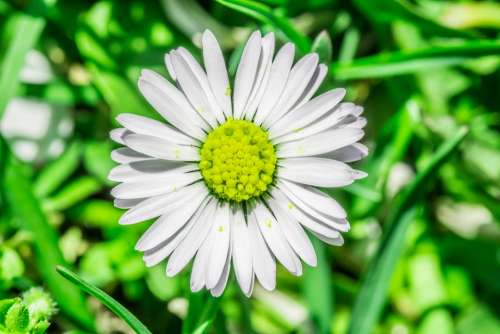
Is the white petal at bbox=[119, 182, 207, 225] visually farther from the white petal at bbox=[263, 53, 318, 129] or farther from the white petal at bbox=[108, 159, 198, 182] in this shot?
the white petal at bbox=[263, 53, 318, 129]

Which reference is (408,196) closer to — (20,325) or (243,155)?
(243,155)

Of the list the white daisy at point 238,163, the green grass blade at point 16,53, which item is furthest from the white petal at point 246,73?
the green grass blade at point 16,53

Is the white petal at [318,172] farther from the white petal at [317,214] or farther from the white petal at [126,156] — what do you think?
the white petal at [126,156]

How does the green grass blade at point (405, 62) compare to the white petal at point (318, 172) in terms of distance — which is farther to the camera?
the green grass blade at point (405, 62)

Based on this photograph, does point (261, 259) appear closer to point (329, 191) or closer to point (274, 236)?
point (274, 236)

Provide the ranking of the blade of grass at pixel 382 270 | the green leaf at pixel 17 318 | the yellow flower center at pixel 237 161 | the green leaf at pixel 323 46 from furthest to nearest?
the blade of grass at pixel 382 270 < the green leaf at pixel 323 46 < the yellow flower center at pixel 237 161 < the green leaf at pixel 17 318

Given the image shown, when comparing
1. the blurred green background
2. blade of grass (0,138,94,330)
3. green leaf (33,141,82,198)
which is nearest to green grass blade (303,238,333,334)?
the blurred green background
